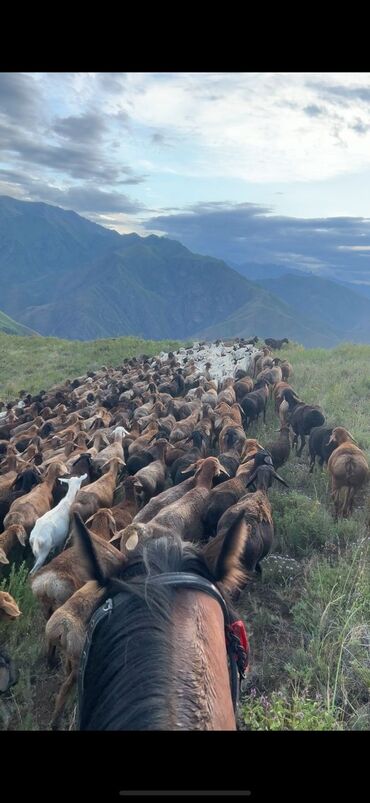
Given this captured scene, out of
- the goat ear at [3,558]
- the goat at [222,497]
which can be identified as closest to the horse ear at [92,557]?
the goat ear at [3,558]

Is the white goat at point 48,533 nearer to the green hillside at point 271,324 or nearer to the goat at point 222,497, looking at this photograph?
the goat at point 222,497

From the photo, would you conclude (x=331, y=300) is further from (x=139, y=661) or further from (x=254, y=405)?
(x=139, y=661)

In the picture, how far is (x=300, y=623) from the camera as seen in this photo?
3.61m

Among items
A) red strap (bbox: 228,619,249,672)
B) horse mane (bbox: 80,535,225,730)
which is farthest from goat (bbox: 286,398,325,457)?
horse mane (bbox: 80,535,225,730)

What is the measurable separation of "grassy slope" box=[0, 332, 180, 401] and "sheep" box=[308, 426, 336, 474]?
9224 millimetres

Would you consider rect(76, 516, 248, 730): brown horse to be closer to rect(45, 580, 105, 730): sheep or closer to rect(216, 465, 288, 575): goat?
rect(45, 580, 105, 730): sheep

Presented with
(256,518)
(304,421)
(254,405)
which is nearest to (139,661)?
(256,518)

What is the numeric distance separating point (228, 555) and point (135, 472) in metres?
4.48

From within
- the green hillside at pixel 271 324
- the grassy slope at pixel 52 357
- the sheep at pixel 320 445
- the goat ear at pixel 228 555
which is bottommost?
the grassy slope at pixel 52 357

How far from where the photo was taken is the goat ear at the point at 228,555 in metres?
2.40

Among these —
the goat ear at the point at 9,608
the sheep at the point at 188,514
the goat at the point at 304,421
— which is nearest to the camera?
the goat ear at the point at 9,608

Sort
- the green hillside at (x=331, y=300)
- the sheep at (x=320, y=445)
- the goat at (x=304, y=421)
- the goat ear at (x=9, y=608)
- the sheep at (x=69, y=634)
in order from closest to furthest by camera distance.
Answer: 1. the sheep at (x=69, y=634)
2. the goat ear at (x=9, y=608)
3. the green hillside at (x=331, y=300)
4. the sheep at (x=320, y=445)
5. the goat at (x=304, y=421)
